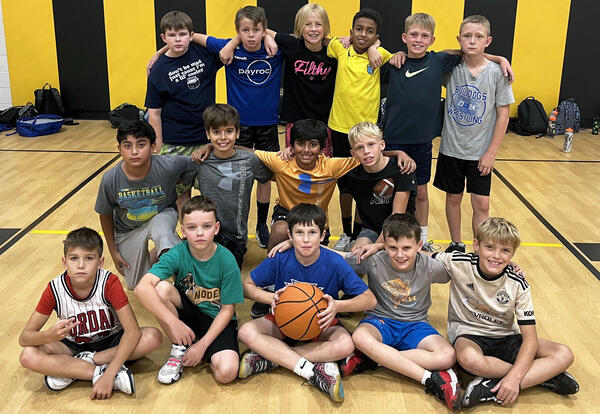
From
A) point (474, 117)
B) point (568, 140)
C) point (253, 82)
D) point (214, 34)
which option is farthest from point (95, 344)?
point (214, 34)

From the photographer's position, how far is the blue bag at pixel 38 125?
8.48 m

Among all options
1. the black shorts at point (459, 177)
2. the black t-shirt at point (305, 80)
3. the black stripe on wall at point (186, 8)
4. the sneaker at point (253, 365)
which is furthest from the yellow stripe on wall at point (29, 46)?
the sneaker at point (253, 365)

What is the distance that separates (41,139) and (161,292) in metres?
5.89

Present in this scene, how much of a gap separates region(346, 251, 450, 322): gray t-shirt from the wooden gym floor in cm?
33

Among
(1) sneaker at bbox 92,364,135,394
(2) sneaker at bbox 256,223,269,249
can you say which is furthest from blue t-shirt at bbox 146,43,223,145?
(1) sneaker at bbox 92,364,135,394

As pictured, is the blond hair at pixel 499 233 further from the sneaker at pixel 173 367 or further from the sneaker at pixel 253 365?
the sneaker at pixel 173 367

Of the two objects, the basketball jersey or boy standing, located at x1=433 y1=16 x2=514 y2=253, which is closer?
the basketball jersey

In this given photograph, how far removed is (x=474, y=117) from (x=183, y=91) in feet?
6.84

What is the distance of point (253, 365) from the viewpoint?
10.4 feet

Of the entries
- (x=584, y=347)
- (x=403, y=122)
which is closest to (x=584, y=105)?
(x=403, y=122)

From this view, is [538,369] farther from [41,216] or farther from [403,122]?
[41,216]

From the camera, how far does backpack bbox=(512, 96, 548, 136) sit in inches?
346

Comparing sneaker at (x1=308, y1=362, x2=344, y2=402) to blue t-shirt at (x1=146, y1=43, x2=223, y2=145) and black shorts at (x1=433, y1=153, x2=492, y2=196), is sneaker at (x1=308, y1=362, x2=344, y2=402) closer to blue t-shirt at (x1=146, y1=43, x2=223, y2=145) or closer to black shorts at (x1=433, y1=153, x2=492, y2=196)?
black shorts at (x1=433, y1=153, x2=492, y2=196)

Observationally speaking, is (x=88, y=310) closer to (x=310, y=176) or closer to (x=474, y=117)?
(x=310, y=176)
